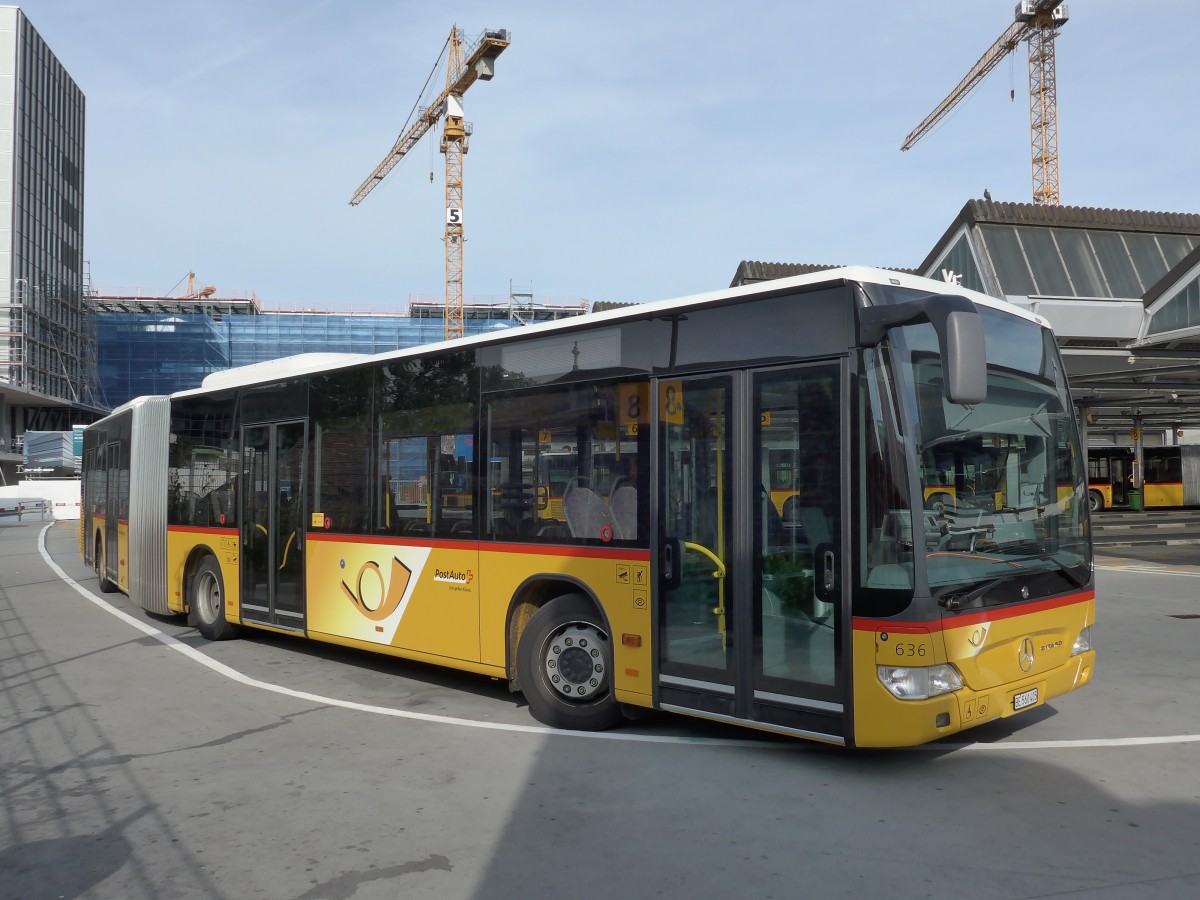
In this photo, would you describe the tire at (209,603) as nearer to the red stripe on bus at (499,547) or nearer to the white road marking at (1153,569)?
the red stripe on bus at (499,547)

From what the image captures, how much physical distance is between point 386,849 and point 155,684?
16.9ft

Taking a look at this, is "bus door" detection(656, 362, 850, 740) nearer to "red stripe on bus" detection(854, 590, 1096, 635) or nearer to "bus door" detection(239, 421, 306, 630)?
"red stripe on bus" detection(854, 590, 1096, 635)

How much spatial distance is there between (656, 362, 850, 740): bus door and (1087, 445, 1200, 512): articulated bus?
38.7 metres

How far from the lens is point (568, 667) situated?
7016mm

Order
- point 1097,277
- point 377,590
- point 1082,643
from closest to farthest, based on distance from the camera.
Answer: point 1082,643 < point 377,590 < point 1097,277

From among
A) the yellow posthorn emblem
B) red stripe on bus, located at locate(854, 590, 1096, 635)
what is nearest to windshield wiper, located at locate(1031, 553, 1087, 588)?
red stripe on bus, located at locate(854, 590, 1096, 635)

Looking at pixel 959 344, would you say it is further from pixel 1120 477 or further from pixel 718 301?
pixel 1120 477

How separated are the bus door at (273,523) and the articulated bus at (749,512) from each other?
1233mm

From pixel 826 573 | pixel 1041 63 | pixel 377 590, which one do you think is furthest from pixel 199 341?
pixel 826 573

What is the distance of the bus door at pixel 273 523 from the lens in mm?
9969

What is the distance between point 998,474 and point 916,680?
55.2 inches

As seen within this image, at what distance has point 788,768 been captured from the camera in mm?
6016

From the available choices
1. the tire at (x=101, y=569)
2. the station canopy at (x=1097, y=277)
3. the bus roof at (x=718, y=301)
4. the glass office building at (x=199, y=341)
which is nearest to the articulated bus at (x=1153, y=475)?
the station canopy at (x=1097, y=277)

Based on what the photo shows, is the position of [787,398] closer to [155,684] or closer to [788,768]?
[788,768]
